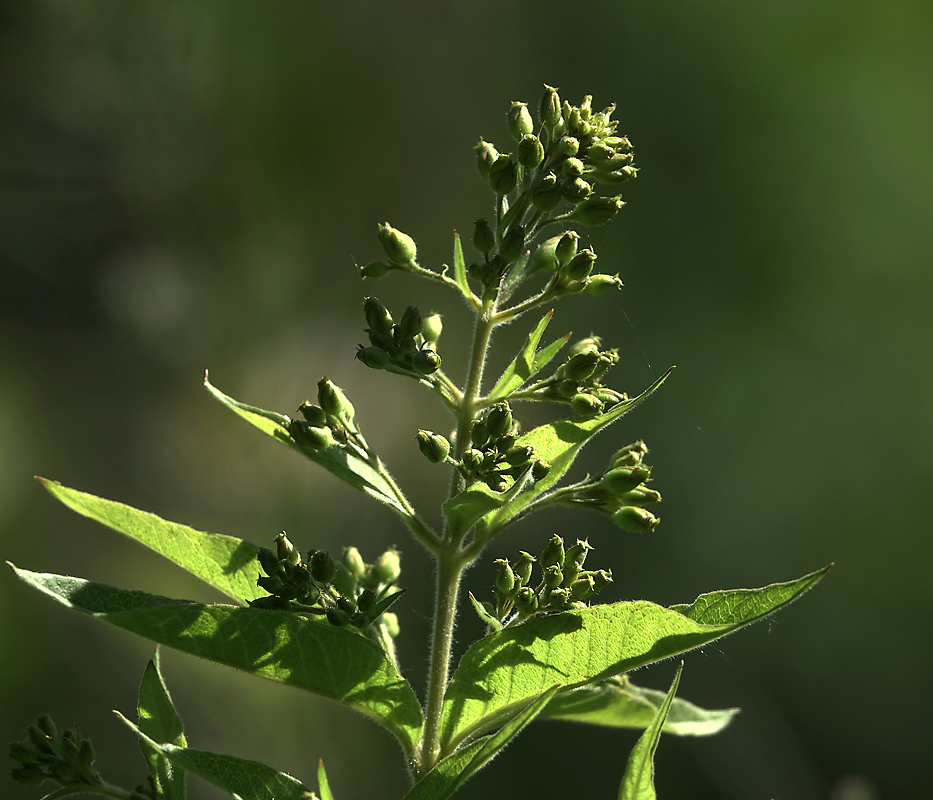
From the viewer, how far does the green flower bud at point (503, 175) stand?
170cm

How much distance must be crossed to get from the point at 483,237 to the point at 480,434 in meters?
0.40

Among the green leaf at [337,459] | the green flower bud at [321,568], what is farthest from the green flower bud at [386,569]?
the green flower bud at [321,568]

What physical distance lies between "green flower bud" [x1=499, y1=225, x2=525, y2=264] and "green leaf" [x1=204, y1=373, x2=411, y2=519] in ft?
1.61

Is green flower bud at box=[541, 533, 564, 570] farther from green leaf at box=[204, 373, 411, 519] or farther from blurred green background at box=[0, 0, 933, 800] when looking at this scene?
blurred green background at box=[0, 0, 933, 800]

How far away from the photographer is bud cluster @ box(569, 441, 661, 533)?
1715mm

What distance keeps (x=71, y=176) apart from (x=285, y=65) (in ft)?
8.12

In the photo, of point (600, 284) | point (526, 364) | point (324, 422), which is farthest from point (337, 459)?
point (600, 284)

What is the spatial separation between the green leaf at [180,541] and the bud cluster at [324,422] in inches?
8.8

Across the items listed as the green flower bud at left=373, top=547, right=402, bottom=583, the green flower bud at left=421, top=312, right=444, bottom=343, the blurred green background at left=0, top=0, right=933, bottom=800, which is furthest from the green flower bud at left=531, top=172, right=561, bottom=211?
the blurred green background at left=0, top=0, right=933, bottom=800

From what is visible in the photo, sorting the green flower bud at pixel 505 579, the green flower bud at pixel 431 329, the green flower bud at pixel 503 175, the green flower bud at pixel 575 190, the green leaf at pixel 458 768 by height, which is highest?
the green flower bud at pixel 503 175

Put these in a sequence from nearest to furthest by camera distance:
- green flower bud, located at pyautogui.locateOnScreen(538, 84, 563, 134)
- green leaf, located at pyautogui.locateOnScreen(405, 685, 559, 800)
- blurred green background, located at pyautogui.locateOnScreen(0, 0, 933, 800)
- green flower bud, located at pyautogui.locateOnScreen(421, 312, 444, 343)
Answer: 1. green leaf, located at pyautogui.locateOnScreen(405, 685, 559, 800)
2. green flower bud, located at pyautogui.locateOnScreen(538, 84, 563, 134)
3. green flower bud, located at pyautogui.locateOnScreen(421, 312, 444, 343)
4. blurred green background, located at pyautogui.locateOnScreen(0, 0, 933, 800)

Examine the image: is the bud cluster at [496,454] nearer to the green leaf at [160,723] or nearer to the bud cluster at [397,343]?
the bud cluster at [397,343]

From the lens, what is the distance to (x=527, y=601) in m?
1.60

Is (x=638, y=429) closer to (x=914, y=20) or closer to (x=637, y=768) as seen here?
(x=637, y=768)
